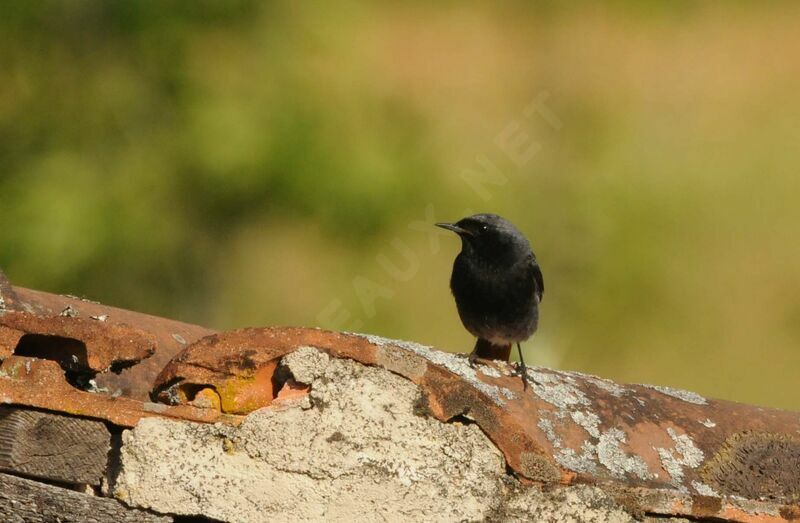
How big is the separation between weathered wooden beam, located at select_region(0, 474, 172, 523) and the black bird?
4.41 m

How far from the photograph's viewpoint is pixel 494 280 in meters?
7.92

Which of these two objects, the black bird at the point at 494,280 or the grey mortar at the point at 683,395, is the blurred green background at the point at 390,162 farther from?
the grey mortar at the point at 683,395

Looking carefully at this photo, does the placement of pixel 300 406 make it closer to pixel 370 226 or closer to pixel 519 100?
pixel 370 226

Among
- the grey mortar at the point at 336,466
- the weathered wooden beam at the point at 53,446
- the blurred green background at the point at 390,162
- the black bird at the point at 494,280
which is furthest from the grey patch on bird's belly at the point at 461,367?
the blurred green background at the point at 390,162

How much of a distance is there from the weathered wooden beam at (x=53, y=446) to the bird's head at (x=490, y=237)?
4372 mm

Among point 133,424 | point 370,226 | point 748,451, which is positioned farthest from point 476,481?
point 370,226

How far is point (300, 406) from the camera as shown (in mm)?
3930

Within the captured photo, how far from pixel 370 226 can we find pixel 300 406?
1151 centimetres

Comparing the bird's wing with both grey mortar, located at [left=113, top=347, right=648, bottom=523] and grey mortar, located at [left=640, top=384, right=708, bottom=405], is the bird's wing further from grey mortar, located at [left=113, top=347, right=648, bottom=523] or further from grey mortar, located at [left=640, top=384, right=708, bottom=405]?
grey mortar, located at [left=113, top=347, right=648, bottom=523]

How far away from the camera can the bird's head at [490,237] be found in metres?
7.95

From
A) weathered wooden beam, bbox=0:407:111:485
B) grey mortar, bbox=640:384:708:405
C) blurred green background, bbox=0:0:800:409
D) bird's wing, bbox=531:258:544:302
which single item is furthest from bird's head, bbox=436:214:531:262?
blurred green background, bbox=0:0:800:409

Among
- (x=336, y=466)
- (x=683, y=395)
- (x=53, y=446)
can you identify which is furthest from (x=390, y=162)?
(x=53, y=446)

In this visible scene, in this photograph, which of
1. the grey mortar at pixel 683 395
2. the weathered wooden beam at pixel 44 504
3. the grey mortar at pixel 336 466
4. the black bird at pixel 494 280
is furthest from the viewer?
the black bird at pixel 494 280

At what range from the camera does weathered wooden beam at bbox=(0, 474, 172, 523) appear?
367 cm
